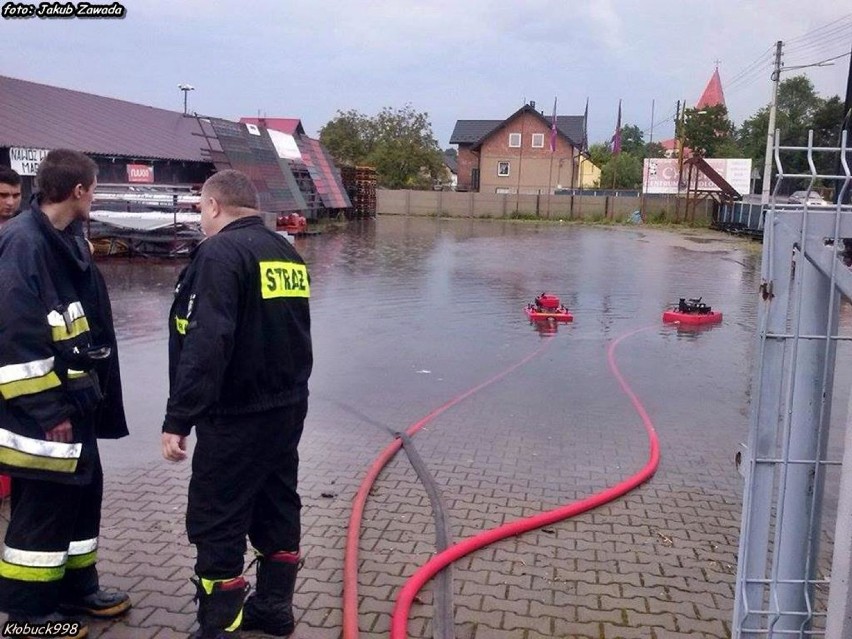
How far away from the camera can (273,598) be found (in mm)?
3414

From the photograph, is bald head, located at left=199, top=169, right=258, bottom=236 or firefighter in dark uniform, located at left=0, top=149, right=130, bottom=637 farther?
bald head, located at left=199, top=169, right=258, bottom=236

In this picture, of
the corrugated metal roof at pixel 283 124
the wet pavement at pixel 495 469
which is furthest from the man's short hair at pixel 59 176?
the corrugated metal roof at pixel 283 124

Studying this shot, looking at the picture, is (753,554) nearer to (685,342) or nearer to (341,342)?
(341,342)

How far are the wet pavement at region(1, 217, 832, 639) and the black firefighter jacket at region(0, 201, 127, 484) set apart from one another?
848mm

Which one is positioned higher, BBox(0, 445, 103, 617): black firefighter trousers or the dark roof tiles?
the dark roof tiles

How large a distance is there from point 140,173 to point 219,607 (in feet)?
94.1

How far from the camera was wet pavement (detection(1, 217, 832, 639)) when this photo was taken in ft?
12.1

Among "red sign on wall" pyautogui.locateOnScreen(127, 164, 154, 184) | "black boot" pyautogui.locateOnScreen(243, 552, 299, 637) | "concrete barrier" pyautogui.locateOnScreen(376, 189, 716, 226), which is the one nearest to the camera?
"black boot" pyautogui.locateOnScreen(243, 552, 299, 637)

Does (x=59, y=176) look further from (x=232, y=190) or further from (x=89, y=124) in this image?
(x=89, y=124)

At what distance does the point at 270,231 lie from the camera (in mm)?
3410

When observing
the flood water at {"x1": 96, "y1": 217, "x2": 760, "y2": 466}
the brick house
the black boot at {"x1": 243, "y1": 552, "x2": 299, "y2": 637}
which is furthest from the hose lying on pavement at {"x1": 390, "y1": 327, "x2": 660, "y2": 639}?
the brick house

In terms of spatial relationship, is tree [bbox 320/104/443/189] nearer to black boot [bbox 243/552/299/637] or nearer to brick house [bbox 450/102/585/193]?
brick house [bbox 450/102/585/193]

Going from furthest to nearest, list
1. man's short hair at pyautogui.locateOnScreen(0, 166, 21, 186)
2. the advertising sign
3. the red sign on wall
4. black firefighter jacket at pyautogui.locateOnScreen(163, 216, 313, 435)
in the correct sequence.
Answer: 1. the red sign on wall
2. the advertising sign
3. man's short hair at pyautogui.locateOnScreen(0, 166, 21, 186)
4. black firefighter jacket at pyautogui.locateOnScreen(163, 216, 313, 435)

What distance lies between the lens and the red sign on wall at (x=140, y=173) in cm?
2905
